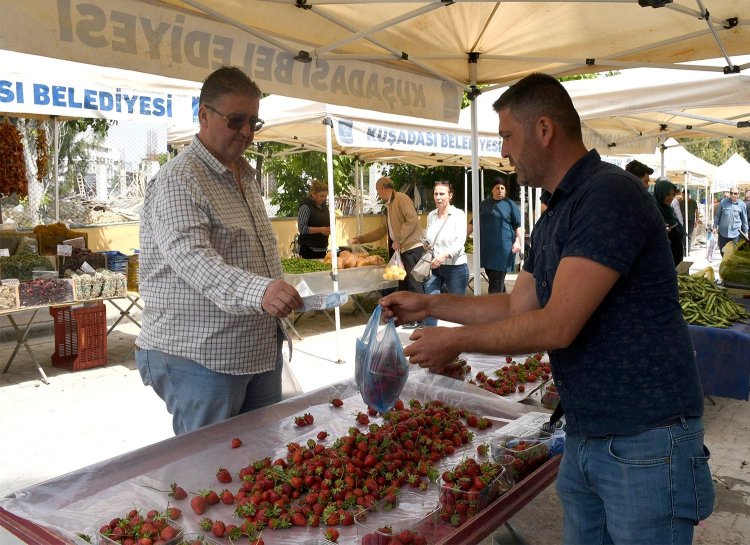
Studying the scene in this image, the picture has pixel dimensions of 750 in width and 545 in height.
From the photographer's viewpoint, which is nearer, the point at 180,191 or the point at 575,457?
the point at 575,457

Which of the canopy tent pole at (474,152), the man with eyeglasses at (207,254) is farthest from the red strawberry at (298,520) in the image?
the canopy tent pole at (474,152)

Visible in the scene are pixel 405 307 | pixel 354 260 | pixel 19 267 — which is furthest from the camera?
pixel 354 260

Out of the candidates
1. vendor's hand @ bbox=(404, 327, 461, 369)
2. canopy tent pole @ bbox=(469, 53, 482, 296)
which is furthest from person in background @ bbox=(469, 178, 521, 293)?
vendor's hand @ bbox=(404, 327, 461, 369)

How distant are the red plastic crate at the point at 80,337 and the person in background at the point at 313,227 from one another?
3.36 metres

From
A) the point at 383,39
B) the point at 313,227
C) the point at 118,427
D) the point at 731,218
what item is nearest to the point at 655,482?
the point at 383,39

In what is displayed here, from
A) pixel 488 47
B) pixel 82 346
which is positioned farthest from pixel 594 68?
pixel 82 346

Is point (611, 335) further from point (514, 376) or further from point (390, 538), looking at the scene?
point (514, 376)

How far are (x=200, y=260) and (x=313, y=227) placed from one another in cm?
755

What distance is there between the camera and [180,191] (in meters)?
2.46

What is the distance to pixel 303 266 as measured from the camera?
→ 8.77 meters

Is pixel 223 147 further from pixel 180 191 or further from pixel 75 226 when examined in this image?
pixel 75 226

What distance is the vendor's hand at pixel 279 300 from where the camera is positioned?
7.16 feet

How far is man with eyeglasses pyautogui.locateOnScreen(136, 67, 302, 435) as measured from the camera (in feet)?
8.09

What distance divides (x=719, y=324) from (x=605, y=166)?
406 cm
